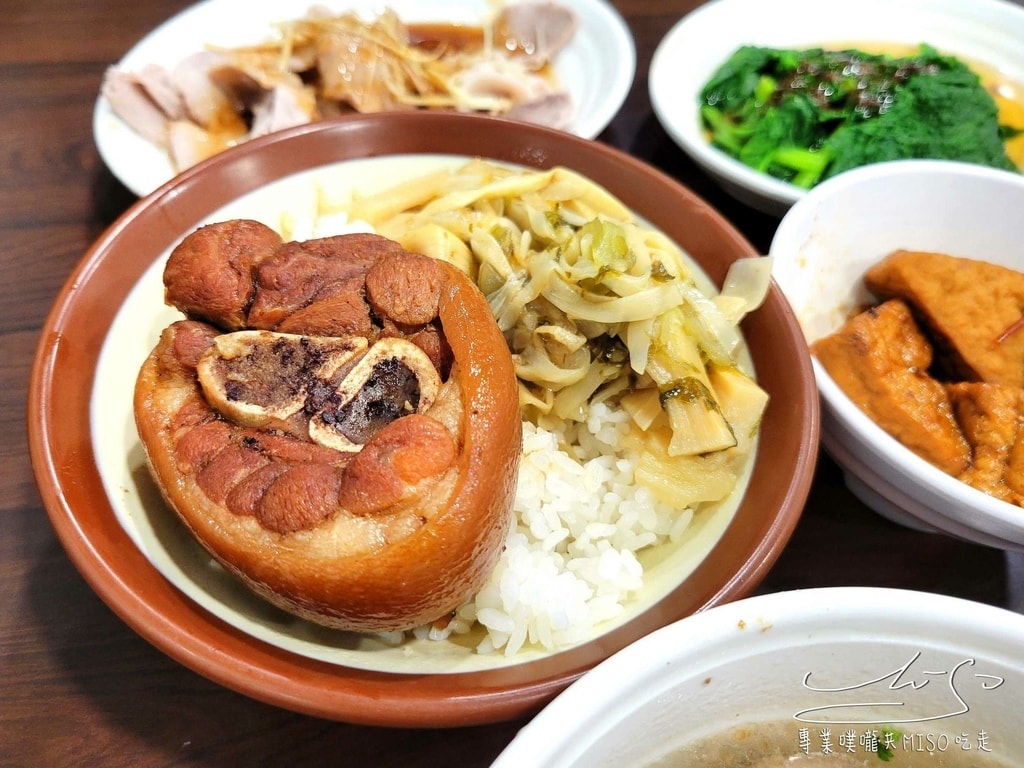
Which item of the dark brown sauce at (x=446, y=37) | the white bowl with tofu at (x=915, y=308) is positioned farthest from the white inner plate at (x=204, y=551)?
the dark brown sauce at (x=446, y=37)

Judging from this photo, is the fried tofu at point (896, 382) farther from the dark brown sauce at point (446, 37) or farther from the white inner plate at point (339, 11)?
the dark brown sauce at point (446, 37)

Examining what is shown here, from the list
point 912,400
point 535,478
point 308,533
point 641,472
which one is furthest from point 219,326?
point 912,400

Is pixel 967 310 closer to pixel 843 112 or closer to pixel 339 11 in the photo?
pixel 843 112

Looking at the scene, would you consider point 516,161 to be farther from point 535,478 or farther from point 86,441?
point 86,441

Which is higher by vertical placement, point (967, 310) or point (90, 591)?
point (967, 310)

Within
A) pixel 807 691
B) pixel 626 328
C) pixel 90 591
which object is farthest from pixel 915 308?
pixel 90 591
